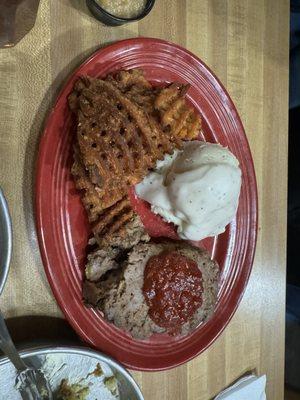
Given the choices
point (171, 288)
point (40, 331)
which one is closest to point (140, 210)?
point (171, 288)

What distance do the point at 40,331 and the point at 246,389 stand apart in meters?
1.00

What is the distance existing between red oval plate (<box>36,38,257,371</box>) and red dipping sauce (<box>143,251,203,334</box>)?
0.57 feet

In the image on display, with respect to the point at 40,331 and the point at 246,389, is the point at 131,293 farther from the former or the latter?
the point at 246,389

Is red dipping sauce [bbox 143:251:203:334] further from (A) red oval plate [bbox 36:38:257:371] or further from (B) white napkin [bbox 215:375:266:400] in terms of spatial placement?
(B) white napkin [bbox 215:375:266:400]

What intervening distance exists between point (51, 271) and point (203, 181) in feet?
1.88

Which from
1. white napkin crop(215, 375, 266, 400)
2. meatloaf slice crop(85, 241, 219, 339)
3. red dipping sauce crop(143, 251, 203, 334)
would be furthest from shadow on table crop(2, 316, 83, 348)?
white napkin crop(215, 375, 266, 400)

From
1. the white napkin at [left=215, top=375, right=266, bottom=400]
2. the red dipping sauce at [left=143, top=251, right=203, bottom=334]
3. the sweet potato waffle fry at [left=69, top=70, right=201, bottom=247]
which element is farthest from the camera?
the white napkin at [left=215, top=375, right=266, bottom=400]

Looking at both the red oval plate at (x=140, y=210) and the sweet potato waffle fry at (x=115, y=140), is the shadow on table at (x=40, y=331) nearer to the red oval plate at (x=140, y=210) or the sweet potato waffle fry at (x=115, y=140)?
the red oval plate at (x=140, y=210)

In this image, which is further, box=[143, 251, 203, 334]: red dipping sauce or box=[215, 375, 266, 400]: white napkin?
box=[215, 375, 266, 400]: white napkin

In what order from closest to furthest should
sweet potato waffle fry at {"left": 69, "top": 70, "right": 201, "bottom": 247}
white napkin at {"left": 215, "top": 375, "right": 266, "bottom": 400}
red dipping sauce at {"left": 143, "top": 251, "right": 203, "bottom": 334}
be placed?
1. sweet potato waffle fry at {"left": 69, "top": 70, "right": 201, "bottom": 247}
2. red dipping sauce at {"left": 143, "top": 251, "right": 203, "bottom": 334}
3. white napkin at {"left": 215, "top": 375, "right": 266, "bottom": 400}

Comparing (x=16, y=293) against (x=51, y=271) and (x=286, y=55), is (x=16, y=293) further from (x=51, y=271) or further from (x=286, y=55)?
(x=286, y=55)

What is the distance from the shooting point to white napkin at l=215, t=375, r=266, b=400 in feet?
6.86

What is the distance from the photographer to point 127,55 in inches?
66.6

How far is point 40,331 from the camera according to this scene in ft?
5.33
